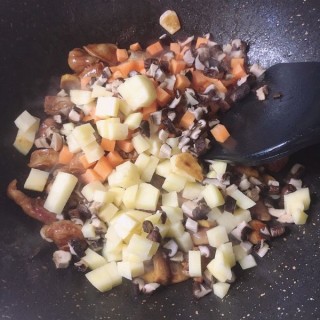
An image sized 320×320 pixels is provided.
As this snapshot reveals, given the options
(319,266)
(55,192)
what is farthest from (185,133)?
(319,266)

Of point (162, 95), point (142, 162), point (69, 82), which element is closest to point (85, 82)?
point (69, 82)

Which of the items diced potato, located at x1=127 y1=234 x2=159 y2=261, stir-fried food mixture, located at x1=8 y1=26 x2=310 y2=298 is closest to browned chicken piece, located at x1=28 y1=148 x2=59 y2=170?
stir-fried food mixture, located at x1=8 y1=26 x2=310 y2=298

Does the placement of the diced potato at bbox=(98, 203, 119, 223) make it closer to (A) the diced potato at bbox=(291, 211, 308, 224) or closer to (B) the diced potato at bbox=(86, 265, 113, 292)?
(B) the diced potato at bbox=(86, 265, 113, 292)

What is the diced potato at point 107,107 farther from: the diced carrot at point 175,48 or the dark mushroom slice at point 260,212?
the dark mushroom slice at point 260,212

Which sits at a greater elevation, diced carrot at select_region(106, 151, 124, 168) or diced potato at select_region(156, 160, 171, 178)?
diced carrot at select_region(106, 151, 124, 168)

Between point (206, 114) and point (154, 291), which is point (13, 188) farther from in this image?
point (206, 114)

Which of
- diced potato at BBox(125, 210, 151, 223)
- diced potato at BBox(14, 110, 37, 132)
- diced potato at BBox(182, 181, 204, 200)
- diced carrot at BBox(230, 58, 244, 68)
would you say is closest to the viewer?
diced potato at BBox(125, 210, 151, 223)
